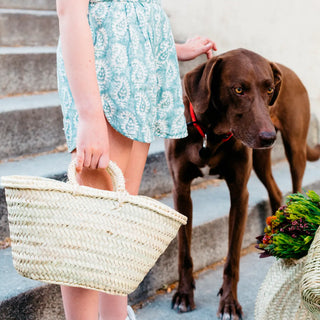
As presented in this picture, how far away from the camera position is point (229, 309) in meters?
2.44

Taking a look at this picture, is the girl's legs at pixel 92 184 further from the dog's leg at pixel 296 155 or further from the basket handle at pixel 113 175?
the dog's leg at pixel 296 155

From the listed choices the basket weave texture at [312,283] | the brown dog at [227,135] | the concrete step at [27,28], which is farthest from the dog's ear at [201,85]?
the concrete step at [27,28]

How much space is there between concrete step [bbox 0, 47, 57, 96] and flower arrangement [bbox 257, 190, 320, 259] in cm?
219

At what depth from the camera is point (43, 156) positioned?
3051mm

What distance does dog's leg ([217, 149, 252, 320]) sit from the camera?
246 cm

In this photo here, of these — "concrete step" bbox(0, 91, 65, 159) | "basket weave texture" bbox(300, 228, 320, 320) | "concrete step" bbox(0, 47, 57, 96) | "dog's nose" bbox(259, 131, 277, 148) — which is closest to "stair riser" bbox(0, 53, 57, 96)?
"concrete step" bbox(0, 47, 57, 96)

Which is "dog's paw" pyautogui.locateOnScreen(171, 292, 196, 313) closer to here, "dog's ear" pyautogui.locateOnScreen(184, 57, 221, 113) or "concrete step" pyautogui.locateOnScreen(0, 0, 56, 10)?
"dog's ear" pyautogui.locateOnScreen(184, 57, 221, 113)

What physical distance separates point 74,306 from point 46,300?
65cm

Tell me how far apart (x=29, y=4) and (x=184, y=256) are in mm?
2952

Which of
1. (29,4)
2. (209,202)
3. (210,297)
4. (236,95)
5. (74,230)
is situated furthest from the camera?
(29,4)

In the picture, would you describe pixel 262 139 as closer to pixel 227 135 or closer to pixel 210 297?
pixel 227 135

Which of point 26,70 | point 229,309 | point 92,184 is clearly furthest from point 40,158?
point 92,184

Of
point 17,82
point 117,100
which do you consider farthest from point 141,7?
point 17,82

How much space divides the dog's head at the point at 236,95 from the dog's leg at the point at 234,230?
0.24 meters
